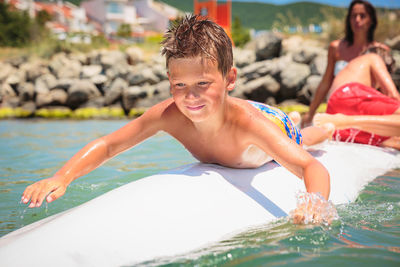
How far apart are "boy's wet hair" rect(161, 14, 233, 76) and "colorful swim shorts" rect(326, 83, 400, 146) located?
8.28ft

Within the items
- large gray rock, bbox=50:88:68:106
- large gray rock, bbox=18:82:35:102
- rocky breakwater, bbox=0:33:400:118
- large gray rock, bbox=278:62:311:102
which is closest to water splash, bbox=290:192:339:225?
rocky breakwater, bbox=0:33:400:118

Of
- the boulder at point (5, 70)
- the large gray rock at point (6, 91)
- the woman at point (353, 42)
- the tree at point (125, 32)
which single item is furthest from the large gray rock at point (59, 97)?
the tree at point (125, 32)

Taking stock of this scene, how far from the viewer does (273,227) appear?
1896 mm

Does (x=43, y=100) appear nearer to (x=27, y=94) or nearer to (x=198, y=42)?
(x=27, y=94)

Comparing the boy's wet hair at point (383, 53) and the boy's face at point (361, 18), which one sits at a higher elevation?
the boy's face at point (361, 18)

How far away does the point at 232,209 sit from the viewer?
1964 millimetres

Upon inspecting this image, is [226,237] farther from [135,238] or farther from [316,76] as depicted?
[316,76]

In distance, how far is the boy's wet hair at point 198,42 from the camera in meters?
1.90

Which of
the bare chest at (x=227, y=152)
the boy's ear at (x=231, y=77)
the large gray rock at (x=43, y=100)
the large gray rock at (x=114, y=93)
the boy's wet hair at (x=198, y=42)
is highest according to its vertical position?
the boy's wet hair at (x=198, y=42)

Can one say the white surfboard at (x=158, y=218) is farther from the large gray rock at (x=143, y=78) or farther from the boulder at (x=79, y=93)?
the boulder at (x=79, y=93)

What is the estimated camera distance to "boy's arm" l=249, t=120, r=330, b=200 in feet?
6.20

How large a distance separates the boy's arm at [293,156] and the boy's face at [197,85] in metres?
0.29

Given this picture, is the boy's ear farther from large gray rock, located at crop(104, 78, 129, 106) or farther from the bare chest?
large gray rock, located at crop(104, 78, 129, 106)

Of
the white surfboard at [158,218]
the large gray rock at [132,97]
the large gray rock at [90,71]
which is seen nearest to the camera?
the white surfboard at [158,218]
